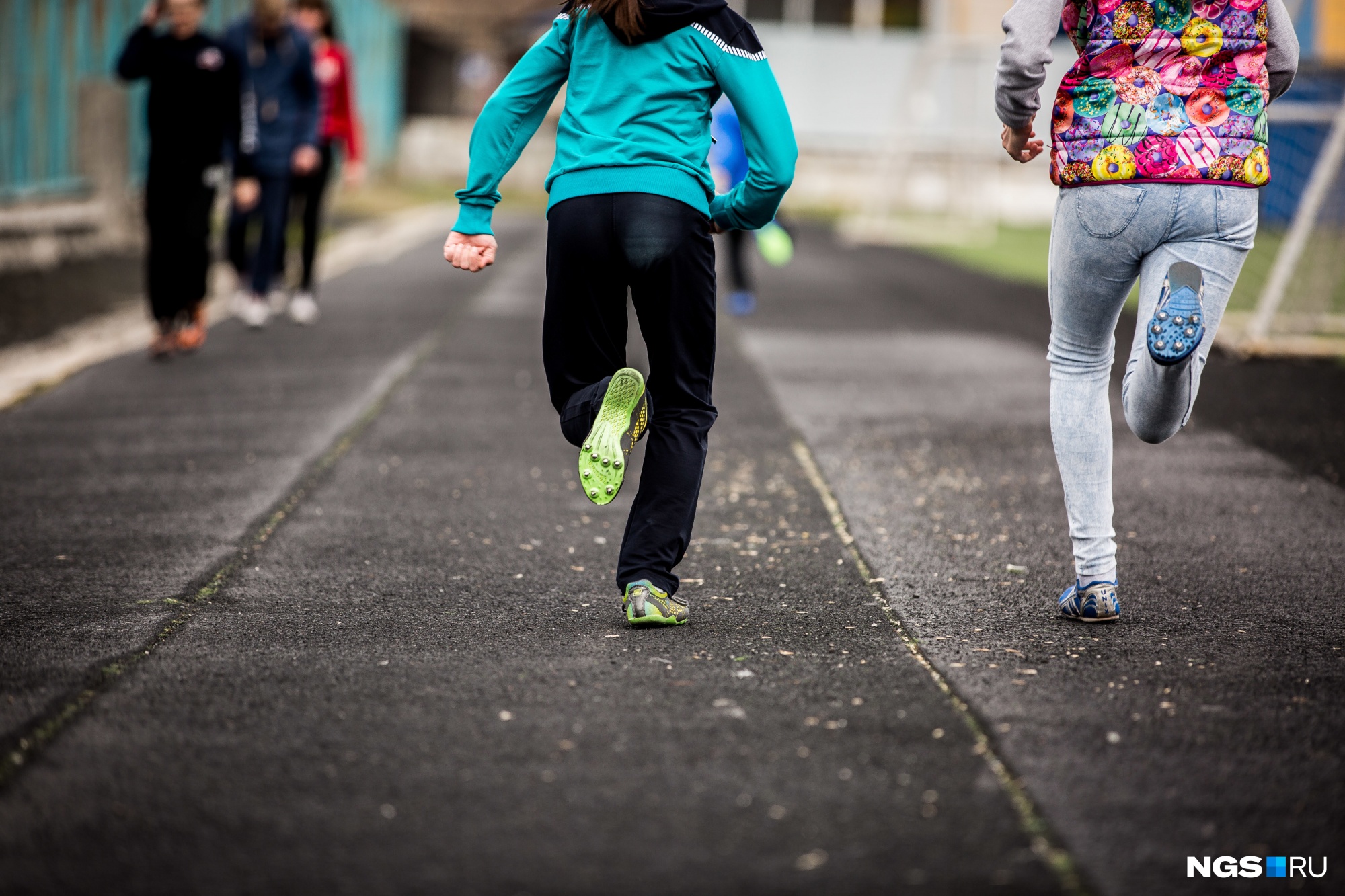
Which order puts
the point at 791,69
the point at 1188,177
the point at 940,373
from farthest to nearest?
the point at 791,69, the point at 940,373, the point at 1188,177

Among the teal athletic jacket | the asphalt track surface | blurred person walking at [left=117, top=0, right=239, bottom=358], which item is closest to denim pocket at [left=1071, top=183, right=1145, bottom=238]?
the teal athletic jacket

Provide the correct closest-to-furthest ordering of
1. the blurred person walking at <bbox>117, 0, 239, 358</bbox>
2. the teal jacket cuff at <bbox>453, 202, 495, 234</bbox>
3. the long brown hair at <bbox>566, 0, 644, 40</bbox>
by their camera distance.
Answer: the long brown hair at <bbox>566, 0, 644, 40</bbox>
the teal jacket cuff at <bbox>453, 202, 495, 234</bbox>
the blurred person walking at <bbox>117, 0, 239, 358</bbox>

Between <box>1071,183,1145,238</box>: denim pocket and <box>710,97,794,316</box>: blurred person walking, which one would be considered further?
<box>710,97,794,316</box>: blurred person walking

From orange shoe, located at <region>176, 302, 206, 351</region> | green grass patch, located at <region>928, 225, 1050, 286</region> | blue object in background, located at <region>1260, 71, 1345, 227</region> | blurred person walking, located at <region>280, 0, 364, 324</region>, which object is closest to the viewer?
orange shoe, located at <region>176, 302, 206, 351</region>

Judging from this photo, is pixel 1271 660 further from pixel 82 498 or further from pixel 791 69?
pixel 791 69

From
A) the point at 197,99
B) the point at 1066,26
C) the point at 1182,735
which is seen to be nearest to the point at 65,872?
the point at 1182,735

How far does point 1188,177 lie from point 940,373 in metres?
5.43

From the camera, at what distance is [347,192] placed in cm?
2756

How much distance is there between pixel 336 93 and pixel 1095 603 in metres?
8.47

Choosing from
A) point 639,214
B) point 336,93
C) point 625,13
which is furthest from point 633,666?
point 336,93

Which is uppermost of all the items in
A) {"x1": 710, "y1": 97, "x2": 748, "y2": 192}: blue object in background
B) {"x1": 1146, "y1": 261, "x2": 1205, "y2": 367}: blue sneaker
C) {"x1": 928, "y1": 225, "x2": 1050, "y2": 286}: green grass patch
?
{"x1": 1146, "y1": 261, "x2": 1205, "y2": 367}: blue sneaker

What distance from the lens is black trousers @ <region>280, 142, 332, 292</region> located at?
34.4 ft

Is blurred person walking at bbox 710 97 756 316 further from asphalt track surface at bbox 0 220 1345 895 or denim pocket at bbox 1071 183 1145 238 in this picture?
denim pocket at bbox 1071 183 1145 238

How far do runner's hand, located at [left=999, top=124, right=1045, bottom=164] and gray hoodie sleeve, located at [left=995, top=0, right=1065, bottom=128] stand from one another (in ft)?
0.40
